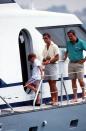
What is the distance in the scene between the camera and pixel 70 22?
61.8 feet

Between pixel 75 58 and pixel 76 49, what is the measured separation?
20 centimetres

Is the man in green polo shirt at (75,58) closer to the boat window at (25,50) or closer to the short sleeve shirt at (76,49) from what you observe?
the short sleeve shirt at (76,49)

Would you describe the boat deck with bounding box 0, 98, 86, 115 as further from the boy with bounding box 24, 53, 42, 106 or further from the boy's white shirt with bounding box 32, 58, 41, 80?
the boy's white shirt with bounding box 32, 58, 41, 80

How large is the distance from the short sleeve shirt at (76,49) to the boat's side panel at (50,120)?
105 centimetres

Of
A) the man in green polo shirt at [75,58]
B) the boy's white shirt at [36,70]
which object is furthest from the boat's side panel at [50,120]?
the boy's white shirt at [36,70]

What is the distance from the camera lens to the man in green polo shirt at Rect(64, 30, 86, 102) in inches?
705

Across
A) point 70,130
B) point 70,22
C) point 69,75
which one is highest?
point 70,22

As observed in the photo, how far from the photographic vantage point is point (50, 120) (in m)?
17.4

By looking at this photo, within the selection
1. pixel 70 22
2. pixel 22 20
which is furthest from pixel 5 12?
pixel 70 22

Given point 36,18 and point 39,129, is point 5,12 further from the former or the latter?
point 39,129

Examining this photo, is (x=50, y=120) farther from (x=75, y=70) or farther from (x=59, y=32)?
(x=59, y=32)

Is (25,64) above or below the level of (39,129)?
above

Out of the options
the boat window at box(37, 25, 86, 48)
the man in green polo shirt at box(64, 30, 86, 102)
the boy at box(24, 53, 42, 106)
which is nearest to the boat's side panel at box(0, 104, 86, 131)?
the man in green polo shirt at box(64, 30, 86, 102)

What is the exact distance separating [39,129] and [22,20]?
95.1 inches
